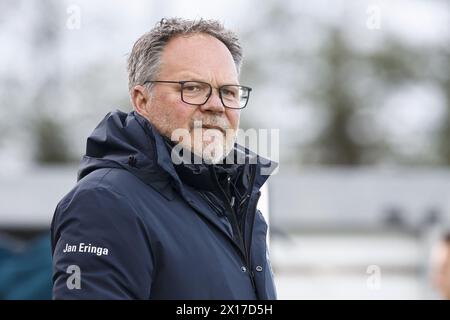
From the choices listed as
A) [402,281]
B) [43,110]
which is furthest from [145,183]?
[43,110]

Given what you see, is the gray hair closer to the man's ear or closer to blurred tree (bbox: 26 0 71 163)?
the man's ear

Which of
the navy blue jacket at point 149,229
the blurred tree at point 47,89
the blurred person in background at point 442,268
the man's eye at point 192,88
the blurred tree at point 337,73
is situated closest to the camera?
the navy blue jacket at point 149,229

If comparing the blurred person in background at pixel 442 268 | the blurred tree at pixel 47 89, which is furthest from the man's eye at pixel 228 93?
the blurred tree at pixel 47 89

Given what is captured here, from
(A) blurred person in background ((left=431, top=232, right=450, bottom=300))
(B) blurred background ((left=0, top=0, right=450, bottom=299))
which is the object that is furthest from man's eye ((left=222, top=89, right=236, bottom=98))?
(B) blurred background ((left=0, top=0, right=450, bottom=299))

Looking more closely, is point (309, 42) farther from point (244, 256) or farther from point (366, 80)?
point (244, 256)

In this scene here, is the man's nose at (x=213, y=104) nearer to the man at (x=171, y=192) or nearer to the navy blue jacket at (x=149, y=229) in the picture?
the man at (x=171, y=192)

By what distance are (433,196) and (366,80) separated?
11603mm

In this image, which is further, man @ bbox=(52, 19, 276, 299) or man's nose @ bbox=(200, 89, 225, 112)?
man's nose @ bbox=(200, 89, 225, 112)

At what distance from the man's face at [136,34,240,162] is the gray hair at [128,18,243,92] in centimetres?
A: 2

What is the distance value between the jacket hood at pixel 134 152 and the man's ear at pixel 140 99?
0.15m

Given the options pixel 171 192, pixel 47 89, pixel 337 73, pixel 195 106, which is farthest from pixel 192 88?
pixel 337 73

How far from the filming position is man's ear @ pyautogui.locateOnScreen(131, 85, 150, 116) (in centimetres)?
252

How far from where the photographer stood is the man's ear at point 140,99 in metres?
2.52

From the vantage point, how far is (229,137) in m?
2.48
